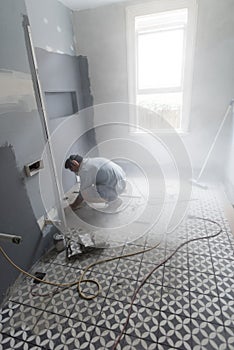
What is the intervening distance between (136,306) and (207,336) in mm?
406

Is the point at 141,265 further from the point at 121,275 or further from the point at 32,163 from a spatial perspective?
the point at 32,163

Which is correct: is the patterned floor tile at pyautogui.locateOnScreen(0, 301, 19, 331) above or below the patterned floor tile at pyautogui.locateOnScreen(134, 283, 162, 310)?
above

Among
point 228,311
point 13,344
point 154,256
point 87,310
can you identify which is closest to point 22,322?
point 13,344

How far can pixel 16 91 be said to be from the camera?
1.37 metres

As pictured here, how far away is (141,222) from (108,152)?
5.43 feet

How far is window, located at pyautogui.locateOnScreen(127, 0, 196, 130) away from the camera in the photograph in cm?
259

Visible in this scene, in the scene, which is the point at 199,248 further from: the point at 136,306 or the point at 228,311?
the point at 136,306

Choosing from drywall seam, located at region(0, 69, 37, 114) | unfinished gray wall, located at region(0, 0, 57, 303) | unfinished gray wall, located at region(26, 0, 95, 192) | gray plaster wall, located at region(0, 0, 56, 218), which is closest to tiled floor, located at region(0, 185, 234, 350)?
unfinished gray wall, located at region(0, 0, 57, 303)

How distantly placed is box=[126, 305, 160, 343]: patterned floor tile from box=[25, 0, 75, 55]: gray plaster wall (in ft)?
7.99

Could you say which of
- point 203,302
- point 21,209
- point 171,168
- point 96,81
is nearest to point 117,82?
point 96,81

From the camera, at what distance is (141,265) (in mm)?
1569

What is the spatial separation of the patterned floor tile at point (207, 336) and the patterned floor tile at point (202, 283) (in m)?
0.21

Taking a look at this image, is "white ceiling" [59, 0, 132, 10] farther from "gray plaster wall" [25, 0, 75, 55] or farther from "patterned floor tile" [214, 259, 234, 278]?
"patterned floor tile" [214, 259, 234, 278]

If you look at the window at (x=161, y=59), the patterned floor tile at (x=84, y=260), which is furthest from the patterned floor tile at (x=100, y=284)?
the window at (x=161, y=59)
